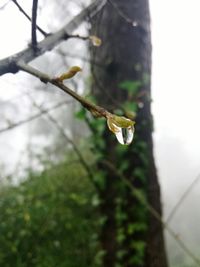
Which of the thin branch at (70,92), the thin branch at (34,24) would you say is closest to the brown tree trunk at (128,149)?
the thin branch at (34,24)

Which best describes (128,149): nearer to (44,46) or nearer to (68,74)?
(44,46)

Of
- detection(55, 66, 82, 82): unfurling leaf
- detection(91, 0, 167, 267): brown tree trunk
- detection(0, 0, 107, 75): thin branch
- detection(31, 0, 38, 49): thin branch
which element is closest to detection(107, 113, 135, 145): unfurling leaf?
detection(55, 66, 82, 82): unfurling leaf

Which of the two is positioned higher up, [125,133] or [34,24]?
[34,24]

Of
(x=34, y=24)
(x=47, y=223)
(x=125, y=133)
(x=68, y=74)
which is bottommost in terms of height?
(x=47, y=223)

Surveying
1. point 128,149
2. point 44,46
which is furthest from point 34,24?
point 128,149

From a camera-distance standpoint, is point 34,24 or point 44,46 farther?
point 44,46

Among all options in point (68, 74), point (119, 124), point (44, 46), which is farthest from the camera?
point (44, 46)

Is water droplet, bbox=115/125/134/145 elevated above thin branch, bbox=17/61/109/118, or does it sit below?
below

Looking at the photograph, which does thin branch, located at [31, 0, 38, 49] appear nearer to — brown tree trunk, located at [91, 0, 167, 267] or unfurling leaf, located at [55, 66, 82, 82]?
unfurling leaf, located at [55, 66, 82, 82]

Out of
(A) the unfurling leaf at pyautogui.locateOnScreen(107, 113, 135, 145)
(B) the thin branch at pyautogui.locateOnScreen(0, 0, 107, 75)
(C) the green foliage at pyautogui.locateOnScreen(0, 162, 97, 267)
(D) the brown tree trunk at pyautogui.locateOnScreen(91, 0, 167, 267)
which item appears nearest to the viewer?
(A) the unfurling leaf at pyautogui.locateOnScreen(107, 113, 135, 145)
